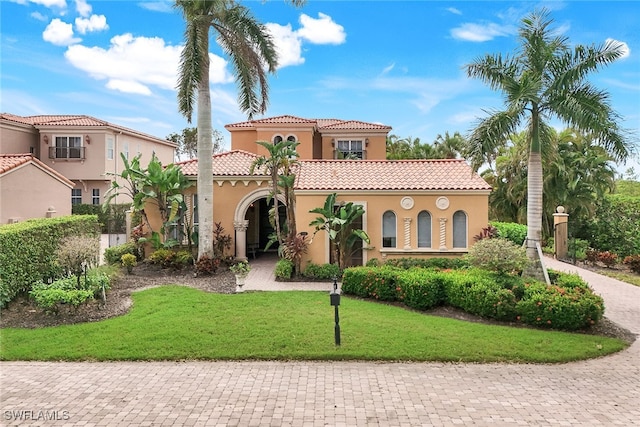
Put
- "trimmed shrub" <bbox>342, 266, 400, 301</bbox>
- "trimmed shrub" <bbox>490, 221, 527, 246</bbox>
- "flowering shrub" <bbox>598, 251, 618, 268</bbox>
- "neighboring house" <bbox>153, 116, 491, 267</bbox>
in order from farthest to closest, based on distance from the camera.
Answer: "trimmed shrub" <bbox>490, 221, 527, 246</bbox> → "flowering shrub" <bbox>598, 251, 618, 268</bbox> → "neighboring house" <bbox>153, 116, 491, 267</bbox> → "trimmed shrub" <bbox>342, 266, 400, 301</bbox>

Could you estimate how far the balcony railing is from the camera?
103 feet

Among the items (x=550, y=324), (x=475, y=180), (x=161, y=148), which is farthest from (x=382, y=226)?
(x=161, y=148)

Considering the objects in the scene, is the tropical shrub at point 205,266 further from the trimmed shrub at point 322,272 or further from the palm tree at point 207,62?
the trimmed shrub at point 322,272

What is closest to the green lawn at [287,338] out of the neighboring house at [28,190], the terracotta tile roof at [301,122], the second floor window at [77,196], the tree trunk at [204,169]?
the tree trunk at [204,169]

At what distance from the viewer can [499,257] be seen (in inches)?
471

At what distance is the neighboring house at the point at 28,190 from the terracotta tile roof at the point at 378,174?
536 cm

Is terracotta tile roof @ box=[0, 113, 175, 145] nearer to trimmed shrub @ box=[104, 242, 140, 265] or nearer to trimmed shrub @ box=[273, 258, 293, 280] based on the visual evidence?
trimmed shrub @ box=[104, 242, 140, 265]

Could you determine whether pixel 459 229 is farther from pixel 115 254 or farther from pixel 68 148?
pixel 68 148

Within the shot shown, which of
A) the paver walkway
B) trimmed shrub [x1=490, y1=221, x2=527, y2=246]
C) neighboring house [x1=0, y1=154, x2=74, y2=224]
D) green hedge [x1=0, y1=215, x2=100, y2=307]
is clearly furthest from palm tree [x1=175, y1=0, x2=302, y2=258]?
trimmed shrub [x1=490, y1=221, x2=527, y2=246]

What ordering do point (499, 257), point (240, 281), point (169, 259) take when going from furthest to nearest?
point (169, 259), point (240, 281), point (499, 257)

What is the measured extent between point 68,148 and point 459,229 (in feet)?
91.4

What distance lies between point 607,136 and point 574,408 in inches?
340

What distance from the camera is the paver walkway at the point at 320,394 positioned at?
6.34 metres

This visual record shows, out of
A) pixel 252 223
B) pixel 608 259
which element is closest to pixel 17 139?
pixel 252 223
